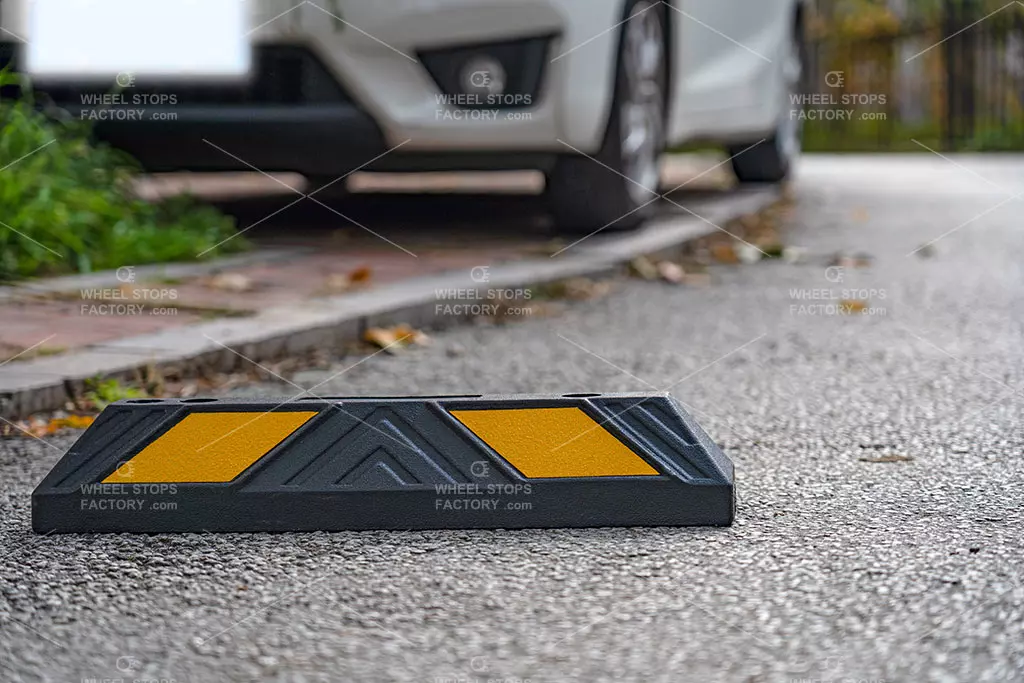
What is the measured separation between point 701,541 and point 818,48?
51.2ft

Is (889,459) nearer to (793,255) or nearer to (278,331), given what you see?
(278,331)

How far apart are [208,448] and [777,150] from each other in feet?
22.7

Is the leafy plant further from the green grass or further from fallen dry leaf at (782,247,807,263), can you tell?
fallen dry leaf at (782,247,807,263)

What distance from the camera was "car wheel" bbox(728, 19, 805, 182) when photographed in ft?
28.5

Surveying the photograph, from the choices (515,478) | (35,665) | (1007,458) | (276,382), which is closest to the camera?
(35,665)

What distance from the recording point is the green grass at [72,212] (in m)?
4.50

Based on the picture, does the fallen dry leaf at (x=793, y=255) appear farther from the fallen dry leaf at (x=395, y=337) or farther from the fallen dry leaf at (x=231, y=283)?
the fallen dry leaf at (x=231, y=283)

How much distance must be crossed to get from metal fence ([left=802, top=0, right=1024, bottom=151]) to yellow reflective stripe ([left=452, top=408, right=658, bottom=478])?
1055 centimetres

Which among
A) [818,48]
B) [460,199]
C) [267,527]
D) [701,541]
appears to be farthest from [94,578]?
[818,48]

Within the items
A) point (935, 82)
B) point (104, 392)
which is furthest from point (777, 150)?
point (935, 82)

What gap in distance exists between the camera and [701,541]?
2.21 m

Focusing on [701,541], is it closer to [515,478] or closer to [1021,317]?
[515,478]

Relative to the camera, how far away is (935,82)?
1873cm

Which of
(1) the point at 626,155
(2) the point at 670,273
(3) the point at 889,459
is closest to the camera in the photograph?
(3) the point at 889,459
